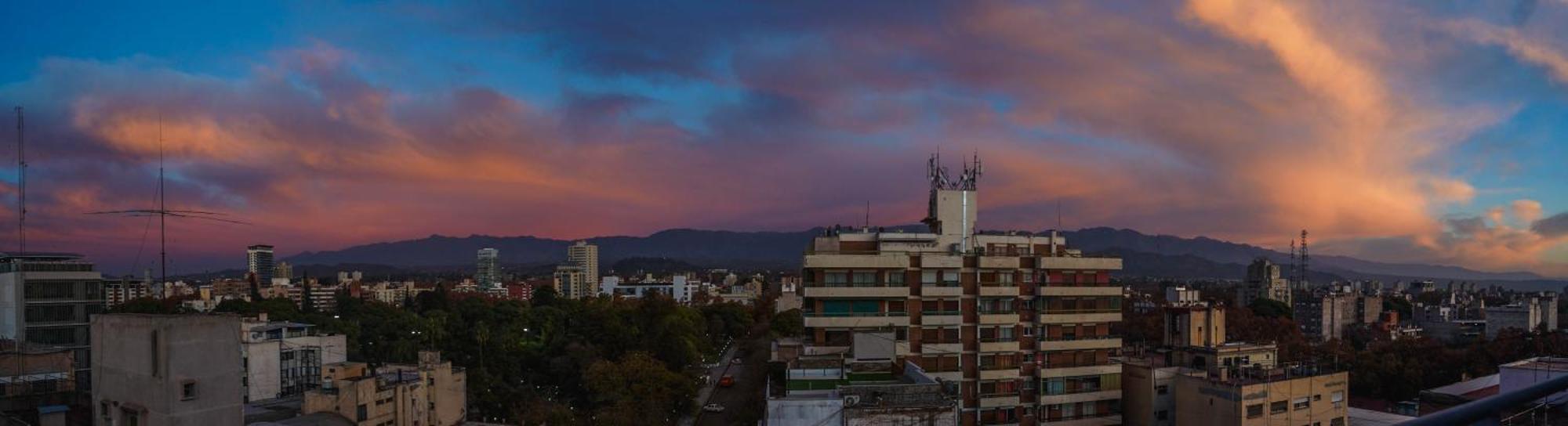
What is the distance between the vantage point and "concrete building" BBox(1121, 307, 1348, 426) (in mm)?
22484

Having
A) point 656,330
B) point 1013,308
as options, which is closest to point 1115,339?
point 1013,308

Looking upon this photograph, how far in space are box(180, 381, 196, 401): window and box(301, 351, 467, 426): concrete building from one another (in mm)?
17443

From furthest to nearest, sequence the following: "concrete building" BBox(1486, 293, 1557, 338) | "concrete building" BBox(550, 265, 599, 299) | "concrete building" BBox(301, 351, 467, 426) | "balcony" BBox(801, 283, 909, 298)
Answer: "concrete building" BBox(550, 265, 599, 299), "concrete building" BBox(1486, 293, 1557, 338), "concrete building" BBox(301, 351, 467, 426), "balcony" BBox(801, 283, 909, 298)

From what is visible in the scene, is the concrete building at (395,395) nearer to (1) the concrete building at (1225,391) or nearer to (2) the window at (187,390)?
(2) the window at (187,390)

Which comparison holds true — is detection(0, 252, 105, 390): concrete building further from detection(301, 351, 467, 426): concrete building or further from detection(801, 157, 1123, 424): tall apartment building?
detection(801, 157, 1123, 424): tall apartment building

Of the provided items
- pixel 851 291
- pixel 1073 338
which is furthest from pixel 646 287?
pixel 851 291

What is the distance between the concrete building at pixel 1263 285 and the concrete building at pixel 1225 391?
78585 millimetres

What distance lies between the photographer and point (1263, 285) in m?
104

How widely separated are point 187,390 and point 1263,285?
386 ft

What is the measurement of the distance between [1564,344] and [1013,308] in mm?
43144

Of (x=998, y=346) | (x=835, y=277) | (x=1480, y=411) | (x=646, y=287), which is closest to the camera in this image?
(x=1480, y=411)

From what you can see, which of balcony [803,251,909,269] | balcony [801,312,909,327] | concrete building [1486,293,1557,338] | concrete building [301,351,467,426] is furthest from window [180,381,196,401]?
concrete building [1486,293,1557,338]

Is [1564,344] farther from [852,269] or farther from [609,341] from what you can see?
[609,341]

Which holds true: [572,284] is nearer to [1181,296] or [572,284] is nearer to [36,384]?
[1181,296]
